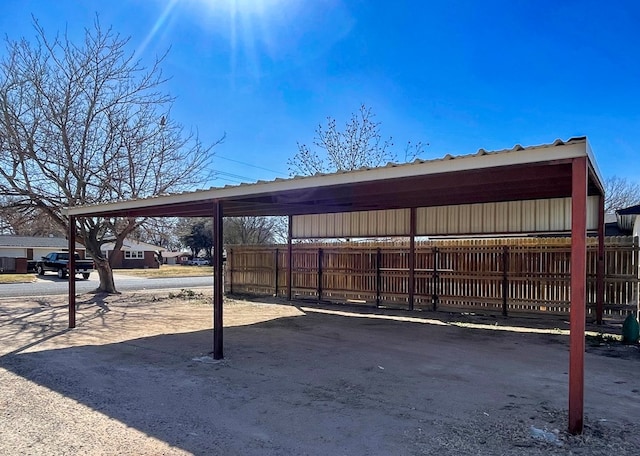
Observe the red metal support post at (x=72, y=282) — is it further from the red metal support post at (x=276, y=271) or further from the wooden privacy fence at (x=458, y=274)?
the red metal support post at (x=276, y=271)

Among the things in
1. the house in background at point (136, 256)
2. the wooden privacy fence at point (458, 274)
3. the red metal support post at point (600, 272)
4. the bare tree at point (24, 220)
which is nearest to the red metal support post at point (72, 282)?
the bare tree at point (24, 220)

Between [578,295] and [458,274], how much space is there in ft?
25.2

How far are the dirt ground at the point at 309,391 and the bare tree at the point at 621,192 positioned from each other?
2962 cm

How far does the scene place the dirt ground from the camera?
12.2 feet

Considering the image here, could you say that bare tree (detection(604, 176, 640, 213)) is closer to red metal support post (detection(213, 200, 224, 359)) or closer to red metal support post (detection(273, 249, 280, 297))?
red metal support post (detection(273, 249, 280, 297))

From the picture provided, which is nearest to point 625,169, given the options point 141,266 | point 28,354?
point 28,354

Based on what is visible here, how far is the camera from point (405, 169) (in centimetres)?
491

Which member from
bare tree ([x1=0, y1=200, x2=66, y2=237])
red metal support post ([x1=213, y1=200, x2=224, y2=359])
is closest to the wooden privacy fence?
red metal support post ([x1=213, y1=200, x2=224, y2=359])

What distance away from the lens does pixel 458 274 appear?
37.6 ft

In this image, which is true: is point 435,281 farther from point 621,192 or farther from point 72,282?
point 621,192

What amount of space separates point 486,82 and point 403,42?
2.92m

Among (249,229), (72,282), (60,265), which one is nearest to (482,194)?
(72,282)

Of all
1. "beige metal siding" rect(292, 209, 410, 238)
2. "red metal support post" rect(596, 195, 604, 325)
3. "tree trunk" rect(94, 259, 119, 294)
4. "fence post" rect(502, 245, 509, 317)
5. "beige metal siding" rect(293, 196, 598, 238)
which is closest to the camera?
"red metal support post" rect(596, 195, 604, 325)

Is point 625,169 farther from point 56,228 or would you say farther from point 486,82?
point 56,228
